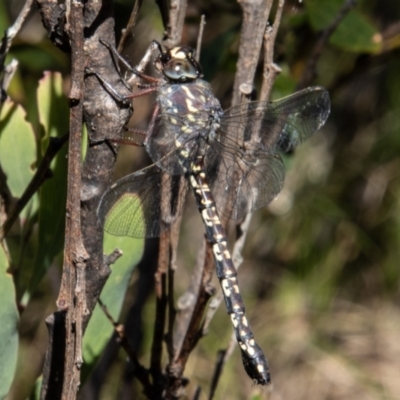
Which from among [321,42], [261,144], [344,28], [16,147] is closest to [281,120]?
[261,144]

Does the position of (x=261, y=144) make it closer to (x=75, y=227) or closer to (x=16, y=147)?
(x=16, y=147)

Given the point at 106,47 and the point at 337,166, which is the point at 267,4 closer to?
the point at 106,47

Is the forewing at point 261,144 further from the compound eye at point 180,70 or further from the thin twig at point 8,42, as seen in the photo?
the thin twig at point 8,42

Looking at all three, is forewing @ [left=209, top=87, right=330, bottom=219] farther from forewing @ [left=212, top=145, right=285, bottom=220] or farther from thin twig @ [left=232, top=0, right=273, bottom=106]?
thin twig @ [left=232, top=0, right=273, bottom=106]

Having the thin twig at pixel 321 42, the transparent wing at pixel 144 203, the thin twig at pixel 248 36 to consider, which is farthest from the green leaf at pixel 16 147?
the thin twig at pixel 321 42

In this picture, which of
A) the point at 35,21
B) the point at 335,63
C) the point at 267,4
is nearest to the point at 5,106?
the point at 267,4

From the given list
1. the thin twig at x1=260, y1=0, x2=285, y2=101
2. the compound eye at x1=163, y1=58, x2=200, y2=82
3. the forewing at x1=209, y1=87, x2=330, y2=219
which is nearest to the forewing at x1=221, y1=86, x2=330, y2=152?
the forewing at x1=209, y1=87, x2=330, y2=219
